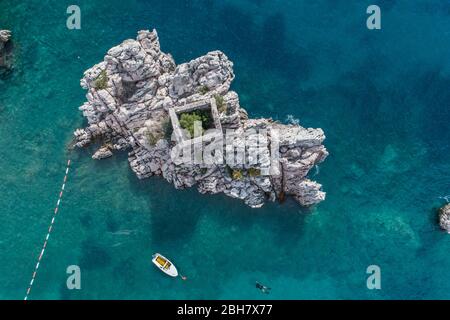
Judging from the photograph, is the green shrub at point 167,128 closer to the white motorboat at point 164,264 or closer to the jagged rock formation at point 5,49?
the white motorboat at point 164,264

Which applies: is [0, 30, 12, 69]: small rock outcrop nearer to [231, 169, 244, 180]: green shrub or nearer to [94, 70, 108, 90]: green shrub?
[94, 70, 108, 90]: green shrub

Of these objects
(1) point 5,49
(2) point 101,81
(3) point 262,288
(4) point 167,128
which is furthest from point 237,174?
(1) point 5,49

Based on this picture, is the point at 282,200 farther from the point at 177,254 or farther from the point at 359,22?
the point at 359,22

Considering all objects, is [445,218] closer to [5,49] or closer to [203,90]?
[203,90]

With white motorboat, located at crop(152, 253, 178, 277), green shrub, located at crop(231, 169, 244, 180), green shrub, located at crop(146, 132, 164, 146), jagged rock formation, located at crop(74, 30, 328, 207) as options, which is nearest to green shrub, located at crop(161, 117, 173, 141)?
jagged rock formation, located at crop(74, 30, 328, 207)

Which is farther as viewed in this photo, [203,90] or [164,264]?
[164,264]

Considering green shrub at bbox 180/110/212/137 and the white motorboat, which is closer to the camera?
green shrub at bbox 180/110/212/137

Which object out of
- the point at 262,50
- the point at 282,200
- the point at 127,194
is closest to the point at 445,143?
the point at 282,200
